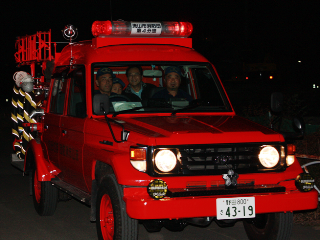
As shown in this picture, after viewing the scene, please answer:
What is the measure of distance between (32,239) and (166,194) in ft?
8.18

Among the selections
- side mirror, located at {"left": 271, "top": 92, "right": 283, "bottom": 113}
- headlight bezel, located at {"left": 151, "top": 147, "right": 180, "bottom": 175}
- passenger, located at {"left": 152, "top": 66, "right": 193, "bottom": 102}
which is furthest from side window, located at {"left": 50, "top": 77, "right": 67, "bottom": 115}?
side mirror, located at {"left": 271, "top": 92, "right": 283, "bottom": 113}

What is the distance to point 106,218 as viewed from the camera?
531 centimetres

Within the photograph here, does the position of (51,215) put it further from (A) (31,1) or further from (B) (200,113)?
(A) (31,1)

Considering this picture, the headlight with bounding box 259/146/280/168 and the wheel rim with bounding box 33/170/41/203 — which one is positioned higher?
the headlight with bounding box 259/146/280/168

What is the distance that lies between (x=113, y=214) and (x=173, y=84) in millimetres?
2172

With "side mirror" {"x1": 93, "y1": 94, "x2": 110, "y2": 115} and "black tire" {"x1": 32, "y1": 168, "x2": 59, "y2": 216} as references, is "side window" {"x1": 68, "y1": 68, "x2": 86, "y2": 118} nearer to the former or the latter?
"side mirror" {"x1": 93, "y1": 94, "x2": 110, "y2": 115}

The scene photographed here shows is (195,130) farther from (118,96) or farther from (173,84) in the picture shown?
(173,84)

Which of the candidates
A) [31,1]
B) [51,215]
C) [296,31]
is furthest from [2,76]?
[51,215]

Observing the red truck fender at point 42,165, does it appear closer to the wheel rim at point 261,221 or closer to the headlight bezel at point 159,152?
the headlight bezel at point 159,152

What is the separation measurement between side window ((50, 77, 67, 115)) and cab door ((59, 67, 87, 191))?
1.12 feet

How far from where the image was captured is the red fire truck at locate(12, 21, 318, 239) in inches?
187

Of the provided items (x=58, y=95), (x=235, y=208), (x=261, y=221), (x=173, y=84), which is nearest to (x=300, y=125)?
(x=261, y=221)

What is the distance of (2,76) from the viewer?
57406 millimetres

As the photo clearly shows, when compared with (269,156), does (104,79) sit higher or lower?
higher
